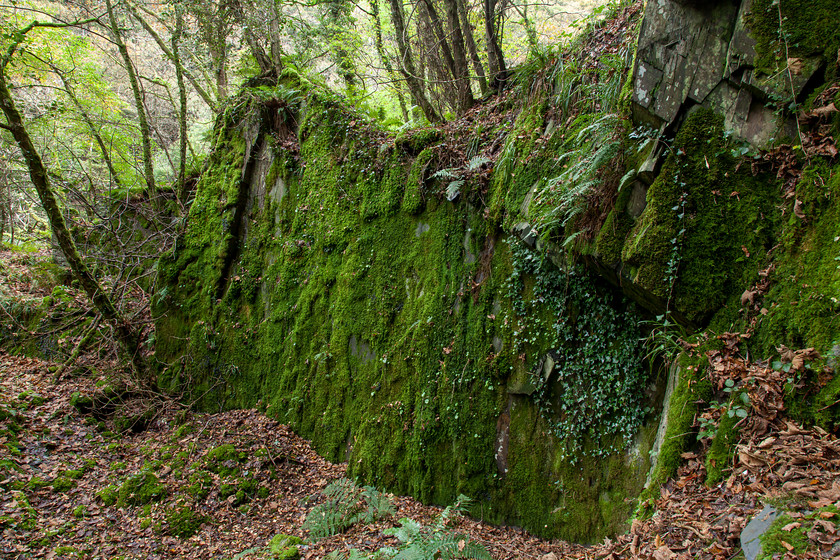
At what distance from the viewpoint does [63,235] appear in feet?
23.9

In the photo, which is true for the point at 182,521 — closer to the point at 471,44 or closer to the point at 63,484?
the point at 63,484

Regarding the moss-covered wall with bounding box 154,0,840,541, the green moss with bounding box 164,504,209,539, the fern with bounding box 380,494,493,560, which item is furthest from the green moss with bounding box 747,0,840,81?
the green moss with bounding box 164,504,209,539

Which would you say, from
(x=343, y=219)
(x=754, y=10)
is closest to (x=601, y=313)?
(x=754, y=10)

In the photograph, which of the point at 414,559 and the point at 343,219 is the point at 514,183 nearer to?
the point at 343,219

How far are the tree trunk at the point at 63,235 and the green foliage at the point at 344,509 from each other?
5.01 m

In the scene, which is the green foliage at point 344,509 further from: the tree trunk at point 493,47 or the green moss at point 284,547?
the tree trunk at point 493,47

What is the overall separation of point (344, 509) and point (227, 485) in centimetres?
185

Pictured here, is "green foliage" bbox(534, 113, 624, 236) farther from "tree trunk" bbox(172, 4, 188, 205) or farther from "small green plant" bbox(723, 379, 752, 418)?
"tree trunk" bbox(172, 4, 188, 205)

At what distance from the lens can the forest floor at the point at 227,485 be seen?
7.79 ft

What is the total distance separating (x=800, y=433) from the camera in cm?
247

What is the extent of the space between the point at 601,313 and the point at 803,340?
1.71 meters

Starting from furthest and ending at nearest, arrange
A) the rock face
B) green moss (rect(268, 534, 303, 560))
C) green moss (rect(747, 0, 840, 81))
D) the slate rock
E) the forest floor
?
green moss (rect(268, 534, 303, 560)) < the rock face < green moss (rect(747, 0, 840, 81)) < the forest floor < the slate rock

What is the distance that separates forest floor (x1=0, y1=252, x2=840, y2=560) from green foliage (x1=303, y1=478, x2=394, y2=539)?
0.42 feet

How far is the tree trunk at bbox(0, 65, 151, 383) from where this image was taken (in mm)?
6738
